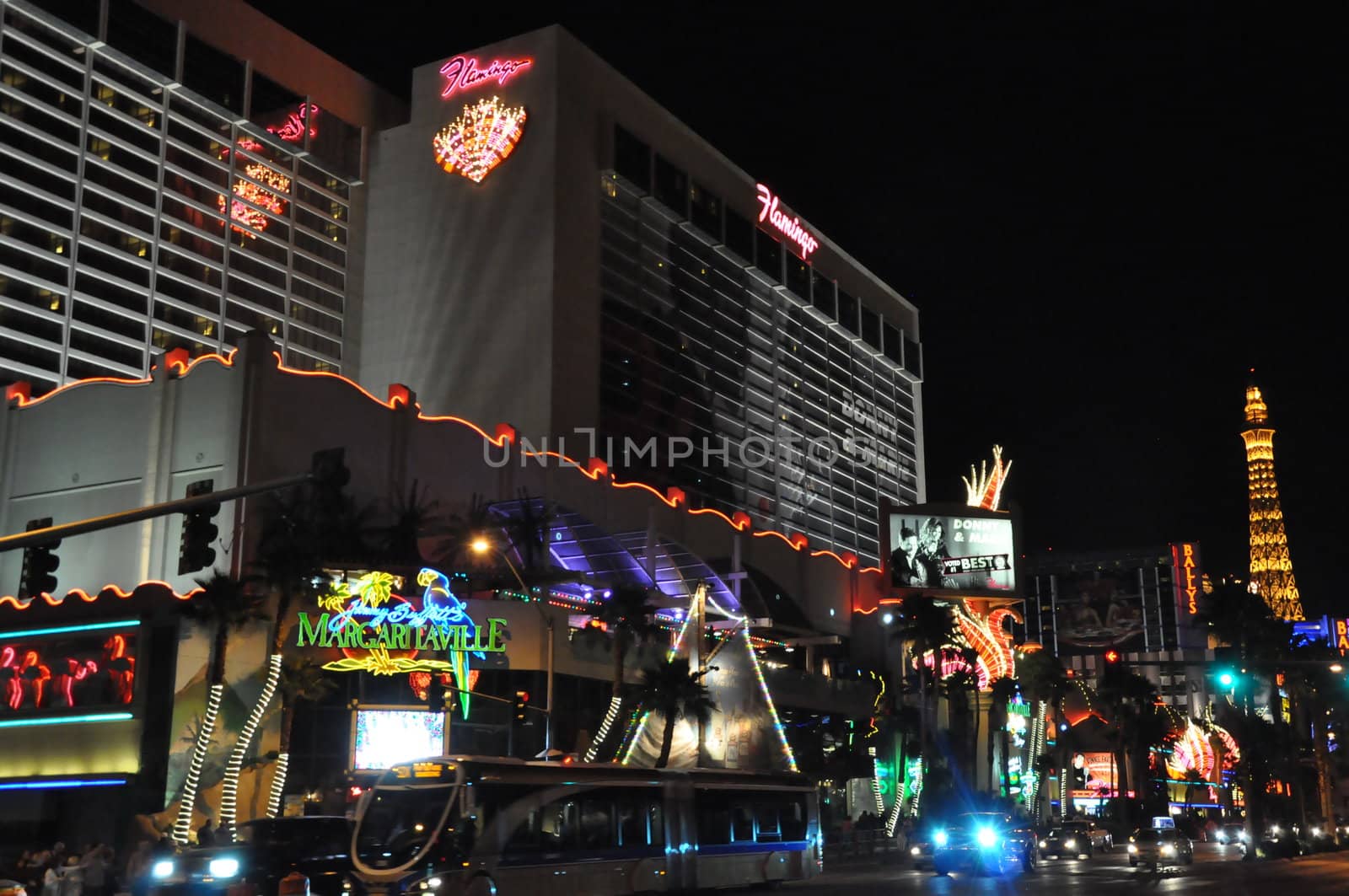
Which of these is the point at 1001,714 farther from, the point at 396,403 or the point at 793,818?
the point at 793,818

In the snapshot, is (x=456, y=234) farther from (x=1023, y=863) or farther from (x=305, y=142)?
(x=1023, y=863)

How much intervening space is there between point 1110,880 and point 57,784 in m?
33.0

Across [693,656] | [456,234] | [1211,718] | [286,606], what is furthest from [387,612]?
[1211,718]

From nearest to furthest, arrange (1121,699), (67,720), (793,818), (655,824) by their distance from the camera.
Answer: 1. (655,824)
2. (793,818)
3. (67,720)
4. (1121,699)

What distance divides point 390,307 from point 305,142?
63.2ft

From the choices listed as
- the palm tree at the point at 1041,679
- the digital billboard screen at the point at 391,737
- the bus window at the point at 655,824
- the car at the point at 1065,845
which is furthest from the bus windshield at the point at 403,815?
the palm tree at the point at 1041,679

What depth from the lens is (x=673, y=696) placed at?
5056 cm

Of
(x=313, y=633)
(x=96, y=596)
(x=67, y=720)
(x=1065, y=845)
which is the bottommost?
(x=1065, y=845)

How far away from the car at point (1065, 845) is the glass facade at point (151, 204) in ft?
250

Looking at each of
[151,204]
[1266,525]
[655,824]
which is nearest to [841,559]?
[655,824]

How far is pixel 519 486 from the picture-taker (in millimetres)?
60719

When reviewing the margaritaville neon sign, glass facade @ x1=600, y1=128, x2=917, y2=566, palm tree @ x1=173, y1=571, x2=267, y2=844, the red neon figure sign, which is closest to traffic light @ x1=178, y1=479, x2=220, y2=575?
palm tree @ x1=173, y1=571, x2=267, y2=844

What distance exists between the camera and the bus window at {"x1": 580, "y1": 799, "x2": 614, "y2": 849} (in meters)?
28.4

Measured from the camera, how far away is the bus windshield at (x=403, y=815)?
82.3 feet
